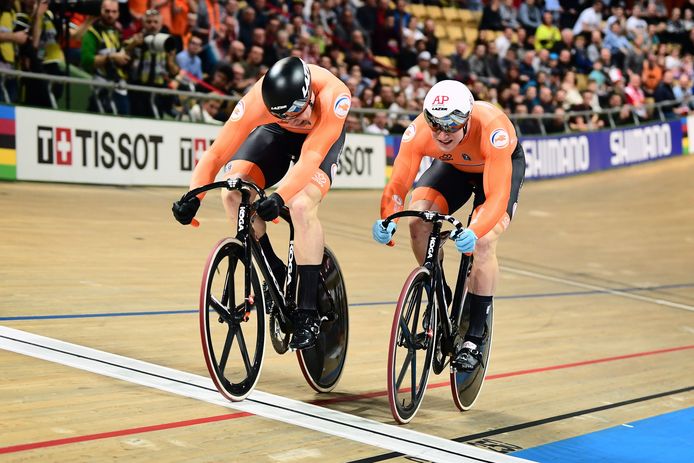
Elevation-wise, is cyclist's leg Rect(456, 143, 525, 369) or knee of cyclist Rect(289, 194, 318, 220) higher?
knee of cyclist Rect(289, 194, 318, 220)

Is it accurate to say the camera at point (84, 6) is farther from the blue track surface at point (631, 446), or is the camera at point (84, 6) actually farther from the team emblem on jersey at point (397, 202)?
the blue track surface at point (631, 446)

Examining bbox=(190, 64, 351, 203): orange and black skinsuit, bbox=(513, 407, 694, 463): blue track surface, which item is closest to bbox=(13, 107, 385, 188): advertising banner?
bbox=(190, 64, 351, 203): orange and black skinsuit

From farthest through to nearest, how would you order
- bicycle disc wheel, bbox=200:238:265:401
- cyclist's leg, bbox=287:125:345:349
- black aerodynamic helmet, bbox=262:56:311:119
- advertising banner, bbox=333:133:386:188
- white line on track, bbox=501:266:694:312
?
1. advertising banner, bbox=333:133:386:188
2. white line on track, bbox=501:266:694:312
3. cyclist's leg, bbox=287:125:345:349
4. black aerodynamic helmet, bbox=262:56:311:119
5. bicycle disc wheel, bbox=200:238:265:401

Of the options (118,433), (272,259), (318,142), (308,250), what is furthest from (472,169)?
(118,433)

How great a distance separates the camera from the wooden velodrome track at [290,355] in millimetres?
3363

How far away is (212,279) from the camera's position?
3537mm

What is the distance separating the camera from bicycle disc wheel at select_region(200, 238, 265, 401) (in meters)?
3.54

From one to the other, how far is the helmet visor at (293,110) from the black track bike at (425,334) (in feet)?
1.78

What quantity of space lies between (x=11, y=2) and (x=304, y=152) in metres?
5.94

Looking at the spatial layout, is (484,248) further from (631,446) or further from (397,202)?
(631,446)

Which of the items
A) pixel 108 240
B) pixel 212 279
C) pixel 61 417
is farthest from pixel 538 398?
pixel 108 240

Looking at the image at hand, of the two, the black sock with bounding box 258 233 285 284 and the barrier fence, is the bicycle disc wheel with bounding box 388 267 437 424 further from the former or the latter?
the barrier fence

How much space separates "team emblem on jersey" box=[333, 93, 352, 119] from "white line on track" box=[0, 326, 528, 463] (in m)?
→ 1.16

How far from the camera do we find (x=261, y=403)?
3.80m
